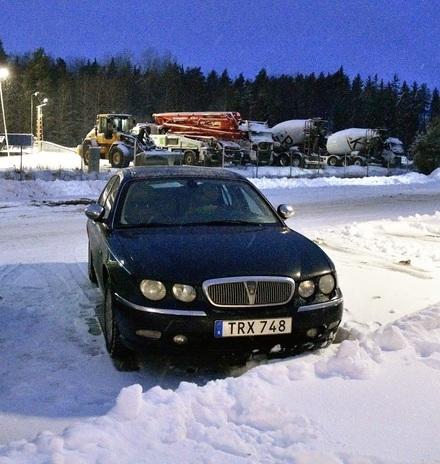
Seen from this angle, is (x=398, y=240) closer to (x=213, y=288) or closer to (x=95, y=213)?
(x=95, y=213)

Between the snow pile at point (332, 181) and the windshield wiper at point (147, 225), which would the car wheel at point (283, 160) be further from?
the windshield wiper at point (147, 225)

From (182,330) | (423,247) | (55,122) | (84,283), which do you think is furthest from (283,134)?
(55,122)

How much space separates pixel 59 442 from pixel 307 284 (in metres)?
2.17

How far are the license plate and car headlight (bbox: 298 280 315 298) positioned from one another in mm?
222

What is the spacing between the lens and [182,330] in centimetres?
418

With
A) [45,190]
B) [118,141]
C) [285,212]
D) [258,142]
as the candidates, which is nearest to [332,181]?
[118,141]

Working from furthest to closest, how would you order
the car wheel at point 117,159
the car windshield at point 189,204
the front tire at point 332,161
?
the front tire at point 332,161 → the car wheel at point 117,159 → the car windshield at point 189,204

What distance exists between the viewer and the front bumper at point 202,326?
165 inches

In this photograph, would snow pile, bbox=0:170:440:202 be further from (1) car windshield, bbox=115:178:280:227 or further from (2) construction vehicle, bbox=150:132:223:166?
(1) car windshield, bbox=115:178:280:227

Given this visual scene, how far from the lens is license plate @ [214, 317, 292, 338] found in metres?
4.20

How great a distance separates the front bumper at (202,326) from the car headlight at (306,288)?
3.7 inches

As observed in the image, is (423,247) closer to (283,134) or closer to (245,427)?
(245,427)

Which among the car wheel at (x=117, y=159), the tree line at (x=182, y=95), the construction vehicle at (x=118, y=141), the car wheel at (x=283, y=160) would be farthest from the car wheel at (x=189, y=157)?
the tree line at (x=182, y=95)

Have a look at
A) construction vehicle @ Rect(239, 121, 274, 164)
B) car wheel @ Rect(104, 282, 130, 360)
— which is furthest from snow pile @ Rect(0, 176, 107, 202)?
construction vehicle @ Rect(239, 121, 274, 164)
